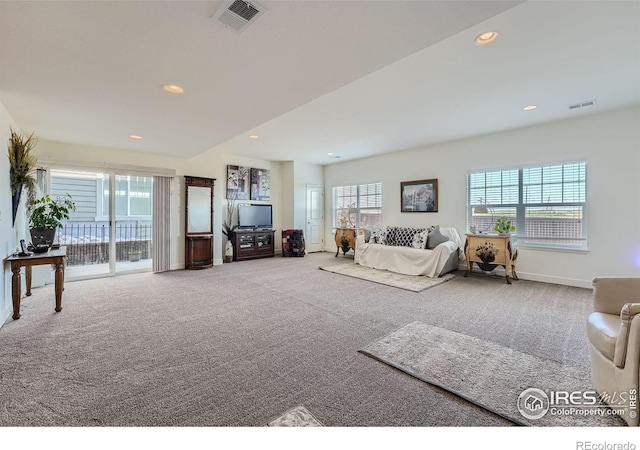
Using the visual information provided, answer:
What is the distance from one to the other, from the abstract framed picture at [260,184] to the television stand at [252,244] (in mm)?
1043

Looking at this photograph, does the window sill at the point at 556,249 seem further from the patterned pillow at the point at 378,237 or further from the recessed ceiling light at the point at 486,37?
the recessed ceiling light at the point at 486,37

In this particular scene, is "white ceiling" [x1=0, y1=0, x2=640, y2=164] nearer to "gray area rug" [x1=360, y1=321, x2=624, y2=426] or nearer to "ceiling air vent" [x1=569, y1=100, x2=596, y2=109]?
"ceiling air vent" [x1=569, y1=100, x2=596, y2=109]

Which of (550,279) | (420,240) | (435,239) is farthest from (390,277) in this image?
(550,279)

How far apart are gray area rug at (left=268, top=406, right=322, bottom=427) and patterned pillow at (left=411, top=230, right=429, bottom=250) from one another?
4245mm

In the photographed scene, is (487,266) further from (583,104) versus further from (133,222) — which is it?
(133,222)

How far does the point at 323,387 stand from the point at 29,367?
2203mm

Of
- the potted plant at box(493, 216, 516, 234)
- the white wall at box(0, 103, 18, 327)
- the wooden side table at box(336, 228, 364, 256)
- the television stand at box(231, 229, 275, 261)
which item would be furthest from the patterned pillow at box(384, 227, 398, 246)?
the white wall at box(0, 103, 18, 327)

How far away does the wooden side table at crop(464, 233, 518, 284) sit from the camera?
4.46 m

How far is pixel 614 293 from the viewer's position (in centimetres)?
179

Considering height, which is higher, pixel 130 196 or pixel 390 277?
pixel 130 196

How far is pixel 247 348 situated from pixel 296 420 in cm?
97
